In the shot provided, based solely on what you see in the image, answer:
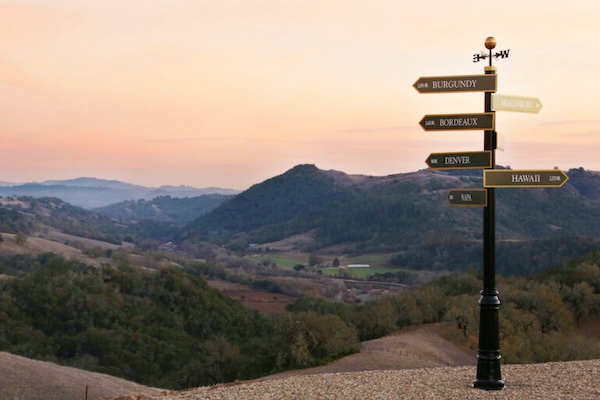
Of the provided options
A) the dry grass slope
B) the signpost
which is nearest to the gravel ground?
the signpost

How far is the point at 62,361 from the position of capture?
177ft

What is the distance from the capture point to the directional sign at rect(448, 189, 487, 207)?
16016 millimetres

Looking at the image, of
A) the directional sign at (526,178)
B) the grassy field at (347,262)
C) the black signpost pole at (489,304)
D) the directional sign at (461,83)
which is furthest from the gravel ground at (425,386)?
the grassy field at (347,262)

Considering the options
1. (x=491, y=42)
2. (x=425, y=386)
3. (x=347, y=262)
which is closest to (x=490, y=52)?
(x=491, y=42)

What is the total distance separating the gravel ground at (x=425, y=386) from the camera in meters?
15.4

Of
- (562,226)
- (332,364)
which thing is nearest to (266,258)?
(562,226)

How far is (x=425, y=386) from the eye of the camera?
1631 cm

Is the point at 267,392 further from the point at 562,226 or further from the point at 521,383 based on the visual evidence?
the point at 562,226

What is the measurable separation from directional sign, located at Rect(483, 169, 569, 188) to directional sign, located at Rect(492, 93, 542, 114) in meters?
1.32

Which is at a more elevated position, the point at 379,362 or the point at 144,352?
the point at 379,362

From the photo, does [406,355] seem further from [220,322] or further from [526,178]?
[220,322]

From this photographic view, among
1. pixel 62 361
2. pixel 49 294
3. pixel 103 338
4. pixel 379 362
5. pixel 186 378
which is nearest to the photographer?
pixel 379 362

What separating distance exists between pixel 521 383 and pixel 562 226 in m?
165

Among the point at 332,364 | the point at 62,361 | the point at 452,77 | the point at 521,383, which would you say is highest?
the point at 452,77
